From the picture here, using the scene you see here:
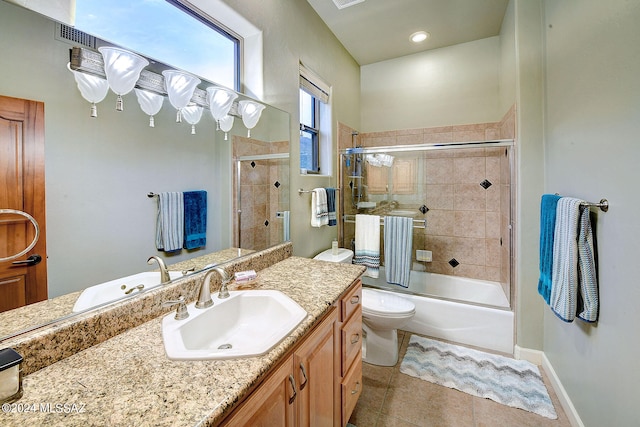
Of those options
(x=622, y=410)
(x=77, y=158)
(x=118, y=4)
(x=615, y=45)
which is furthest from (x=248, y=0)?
(x=622, y=410)

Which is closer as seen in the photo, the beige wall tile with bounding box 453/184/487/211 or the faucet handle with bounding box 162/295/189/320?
the faucet handle with bounding box 162/295/189/320

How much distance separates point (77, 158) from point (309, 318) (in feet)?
3.14

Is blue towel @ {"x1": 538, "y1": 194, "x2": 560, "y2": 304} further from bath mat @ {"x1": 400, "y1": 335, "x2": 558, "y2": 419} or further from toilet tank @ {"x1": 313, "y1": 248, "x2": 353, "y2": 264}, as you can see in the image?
toilet tank @ {"x1": 313, "y1": 248, "x2": 353, "y2": 264}

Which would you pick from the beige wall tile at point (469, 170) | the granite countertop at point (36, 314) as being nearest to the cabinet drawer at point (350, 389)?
the granite countertop at point (36, 314)

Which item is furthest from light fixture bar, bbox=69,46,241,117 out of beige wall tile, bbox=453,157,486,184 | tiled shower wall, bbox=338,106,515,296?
beige wall tile, bbox=453,157,486,184

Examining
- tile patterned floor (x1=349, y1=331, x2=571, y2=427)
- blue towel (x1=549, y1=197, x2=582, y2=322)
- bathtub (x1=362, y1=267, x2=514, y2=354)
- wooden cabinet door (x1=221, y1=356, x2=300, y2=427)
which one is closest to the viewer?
wooden cabinet door (x1=221, y1=356, x2=300, y2=427)

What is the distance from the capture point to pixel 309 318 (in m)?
1.00

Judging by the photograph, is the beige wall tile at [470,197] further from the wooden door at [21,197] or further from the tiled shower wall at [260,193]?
the wooden door at [21,197]

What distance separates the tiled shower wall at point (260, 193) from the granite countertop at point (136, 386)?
784 millimetres

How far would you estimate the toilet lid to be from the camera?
1.96 metres

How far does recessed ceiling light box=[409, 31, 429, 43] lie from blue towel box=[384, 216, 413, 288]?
1.85 metres

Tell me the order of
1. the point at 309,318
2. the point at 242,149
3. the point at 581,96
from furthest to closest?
the point at 242,149 → the point at 581,96 → the point at 309,318

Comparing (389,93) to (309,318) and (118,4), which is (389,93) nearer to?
(118,4)

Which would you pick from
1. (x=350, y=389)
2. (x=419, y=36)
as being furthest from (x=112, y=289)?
(x=419, y=36)
